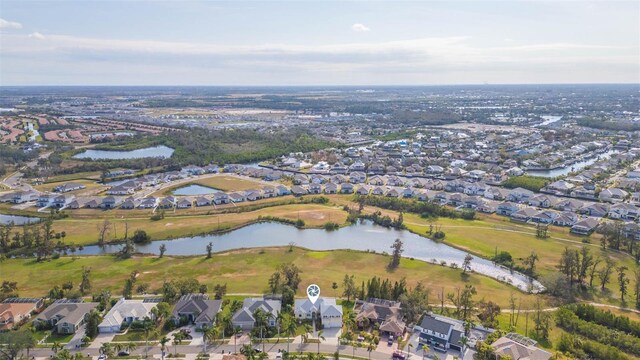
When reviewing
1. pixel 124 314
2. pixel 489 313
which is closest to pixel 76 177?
pixel 124 314

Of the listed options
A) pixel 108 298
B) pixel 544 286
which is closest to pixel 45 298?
pixel 108 298

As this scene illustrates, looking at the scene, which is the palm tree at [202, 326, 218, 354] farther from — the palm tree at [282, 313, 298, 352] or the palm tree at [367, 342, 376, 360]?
the palm tree at [367, 342, 376, 360]

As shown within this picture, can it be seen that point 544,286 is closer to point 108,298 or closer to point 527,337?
point 527,337

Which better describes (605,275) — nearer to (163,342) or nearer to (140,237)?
(163,342)

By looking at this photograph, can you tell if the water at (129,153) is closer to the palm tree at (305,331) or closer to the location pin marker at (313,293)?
the location pin marker at (313,293)

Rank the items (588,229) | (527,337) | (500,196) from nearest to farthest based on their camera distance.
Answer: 1. (527,337)
2. (588,229)
3. (500,196)

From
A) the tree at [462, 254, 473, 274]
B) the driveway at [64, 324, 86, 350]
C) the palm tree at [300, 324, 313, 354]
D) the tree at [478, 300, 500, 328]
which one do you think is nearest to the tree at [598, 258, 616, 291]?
the tree at [462, 254, 473, 274]

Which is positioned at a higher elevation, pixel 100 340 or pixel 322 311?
pixel 322 311
